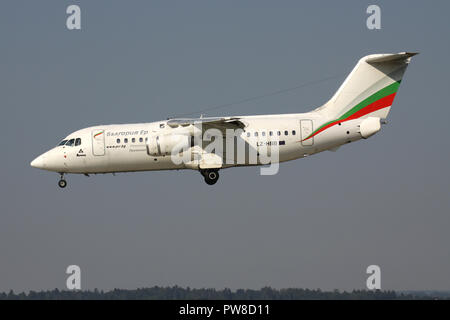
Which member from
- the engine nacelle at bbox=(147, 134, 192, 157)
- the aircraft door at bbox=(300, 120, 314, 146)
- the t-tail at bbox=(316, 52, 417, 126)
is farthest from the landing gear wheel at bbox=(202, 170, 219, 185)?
the t-tail at bbox=(316, 52, 417, 126)

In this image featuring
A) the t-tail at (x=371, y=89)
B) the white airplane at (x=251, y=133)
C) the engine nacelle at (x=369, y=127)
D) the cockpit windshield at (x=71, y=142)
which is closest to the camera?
the engine nacelle at (x=369, y=127)

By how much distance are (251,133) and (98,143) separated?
21.6 feet

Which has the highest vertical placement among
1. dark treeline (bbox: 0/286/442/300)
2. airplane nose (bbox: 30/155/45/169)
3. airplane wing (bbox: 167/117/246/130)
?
airplane wing (bbox: 167/117/246/130)

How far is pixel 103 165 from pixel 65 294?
604 centimetres

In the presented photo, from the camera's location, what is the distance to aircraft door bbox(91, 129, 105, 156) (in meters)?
37.3

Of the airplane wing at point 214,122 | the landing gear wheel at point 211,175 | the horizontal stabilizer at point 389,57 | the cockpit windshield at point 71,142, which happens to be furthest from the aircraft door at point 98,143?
the horizontal stabilizer at point 389,57

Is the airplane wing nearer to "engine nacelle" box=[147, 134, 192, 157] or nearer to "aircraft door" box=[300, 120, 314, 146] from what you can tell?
"engine nacelle" box=[147, 134, 192, 157]

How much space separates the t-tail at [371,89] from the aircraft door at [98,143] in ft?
30.0

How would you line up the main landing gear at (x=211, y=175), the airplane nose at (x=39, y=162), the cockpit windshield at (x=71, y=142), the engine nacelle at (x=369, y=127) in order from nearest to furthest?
1. the engine nacelle at (x=369, y=127)
2. the main landing gear at (x=211, y=175)
3. the cockpit windshield at (x=71, y=142)
4. the airplane nose at (x=39, y=162)

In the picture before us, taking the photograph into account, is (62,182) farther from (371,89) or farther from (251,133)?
(371,89)

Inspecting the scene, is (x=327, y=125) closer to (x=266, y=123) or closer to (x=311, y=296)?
(x=266, y=123)

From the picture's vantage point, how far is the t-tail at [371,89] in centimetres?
3669

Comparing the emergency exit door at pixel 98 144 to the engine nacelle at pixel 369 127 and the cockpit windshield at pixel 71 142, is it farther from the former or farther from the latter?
the engine nacelle at pixel 369 127
